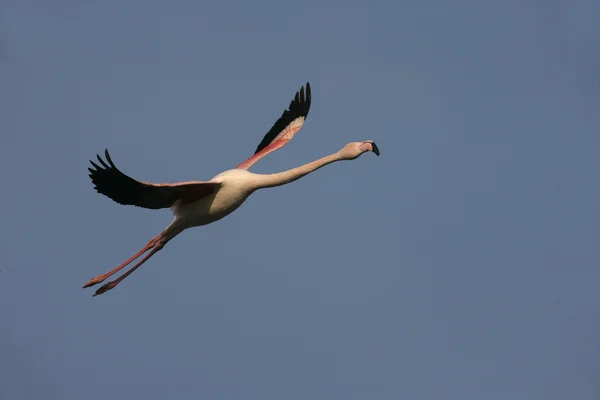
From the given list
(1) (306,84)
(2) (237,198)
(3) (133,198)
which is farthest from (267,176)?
(1) (306,84)

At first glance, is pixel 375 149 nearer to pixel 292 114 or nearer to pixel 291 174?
pixel 291 174

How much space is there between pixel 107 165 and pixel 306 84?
6423mm

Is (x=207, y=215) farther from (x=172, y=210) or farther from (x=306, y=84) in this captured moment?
(x=306, y=84)

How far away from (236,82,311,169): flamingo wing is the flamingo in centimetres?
240

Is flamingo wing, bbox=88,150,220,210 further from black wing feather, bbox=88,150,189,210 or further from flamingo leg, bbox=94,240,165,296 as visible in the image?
flamingo leg, bbox=94,240,165,296

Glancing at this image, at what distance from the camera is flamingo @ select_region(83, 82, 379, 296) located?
23047 millimetres

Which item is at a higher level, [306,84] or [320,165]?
[306,84]

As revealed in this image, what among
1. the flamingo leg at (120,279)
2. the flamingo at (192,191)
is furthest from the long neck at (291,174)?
the flamingo leg at (120,279)

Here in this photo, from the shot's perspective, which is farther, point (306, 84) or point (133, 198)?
point (306, 84)

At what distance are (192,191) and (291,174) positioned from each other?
1.70 m

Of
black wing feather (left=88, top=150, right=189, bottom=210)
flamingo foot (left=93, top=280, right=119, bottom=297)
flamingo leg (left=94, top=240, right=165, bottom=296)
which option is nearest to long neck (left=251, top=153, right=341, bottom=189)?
black wing feather (left=88, top=150, right=189, bottom=210)

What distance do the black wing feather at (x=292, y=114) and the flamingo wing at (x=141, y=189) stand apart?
3.73 m

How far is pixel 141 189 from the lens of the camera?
23.4 m

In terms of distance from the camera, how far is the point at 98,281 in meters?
25.2
